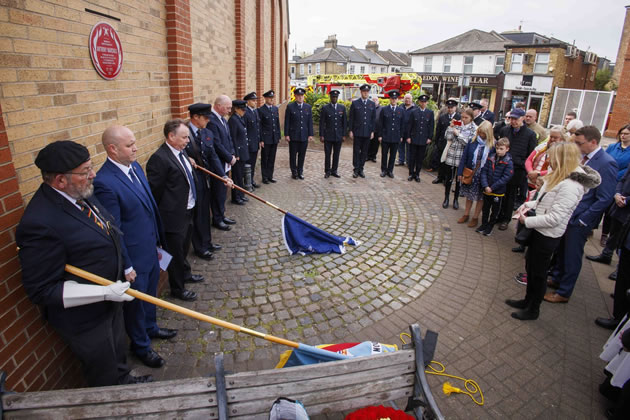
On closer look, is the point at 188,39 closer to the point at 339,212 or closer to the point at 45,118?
the point at 45,118

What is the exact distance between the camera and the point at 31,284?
79.8 inches

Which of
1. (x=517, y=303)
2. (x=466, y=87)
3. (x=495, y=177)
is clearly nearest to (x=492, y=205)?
(x=495, y=177)

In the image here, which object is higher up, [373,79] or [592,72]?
[592,72]

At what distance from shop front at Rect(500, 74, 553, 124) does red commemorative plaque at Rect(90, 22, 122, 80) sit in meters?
30.4

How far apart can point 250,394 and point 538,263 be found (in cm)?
338

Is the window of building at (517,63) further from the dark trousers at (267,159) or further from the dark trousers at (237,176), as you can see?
the dark trousers at (237,176)

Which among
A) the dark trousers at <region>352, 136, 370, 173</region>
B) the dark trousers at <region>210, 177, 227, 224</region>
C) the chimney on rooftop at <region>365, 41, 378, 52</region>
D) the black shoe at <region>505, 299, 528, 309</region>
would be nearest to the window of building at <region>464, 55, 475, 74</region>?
the chimney on rooftop at <region>365, 41, 378, 52</region>

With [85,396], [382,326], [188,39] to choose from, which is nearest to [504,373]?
[382,326]

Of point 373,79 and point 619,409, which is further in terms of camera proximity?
point 373,79

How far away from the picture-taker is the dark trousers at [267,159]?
8.58m

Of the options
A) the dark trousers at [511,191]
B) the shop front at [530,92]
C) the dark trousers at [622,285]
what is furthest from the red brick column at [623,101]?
the dark trousers at [622,285]

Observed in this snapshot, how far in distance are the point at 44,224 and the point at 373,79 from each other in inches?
869

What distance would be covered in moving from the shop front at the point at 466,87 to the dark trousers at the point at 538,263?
31.4 m

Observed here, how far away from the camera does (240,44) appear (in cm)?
851
